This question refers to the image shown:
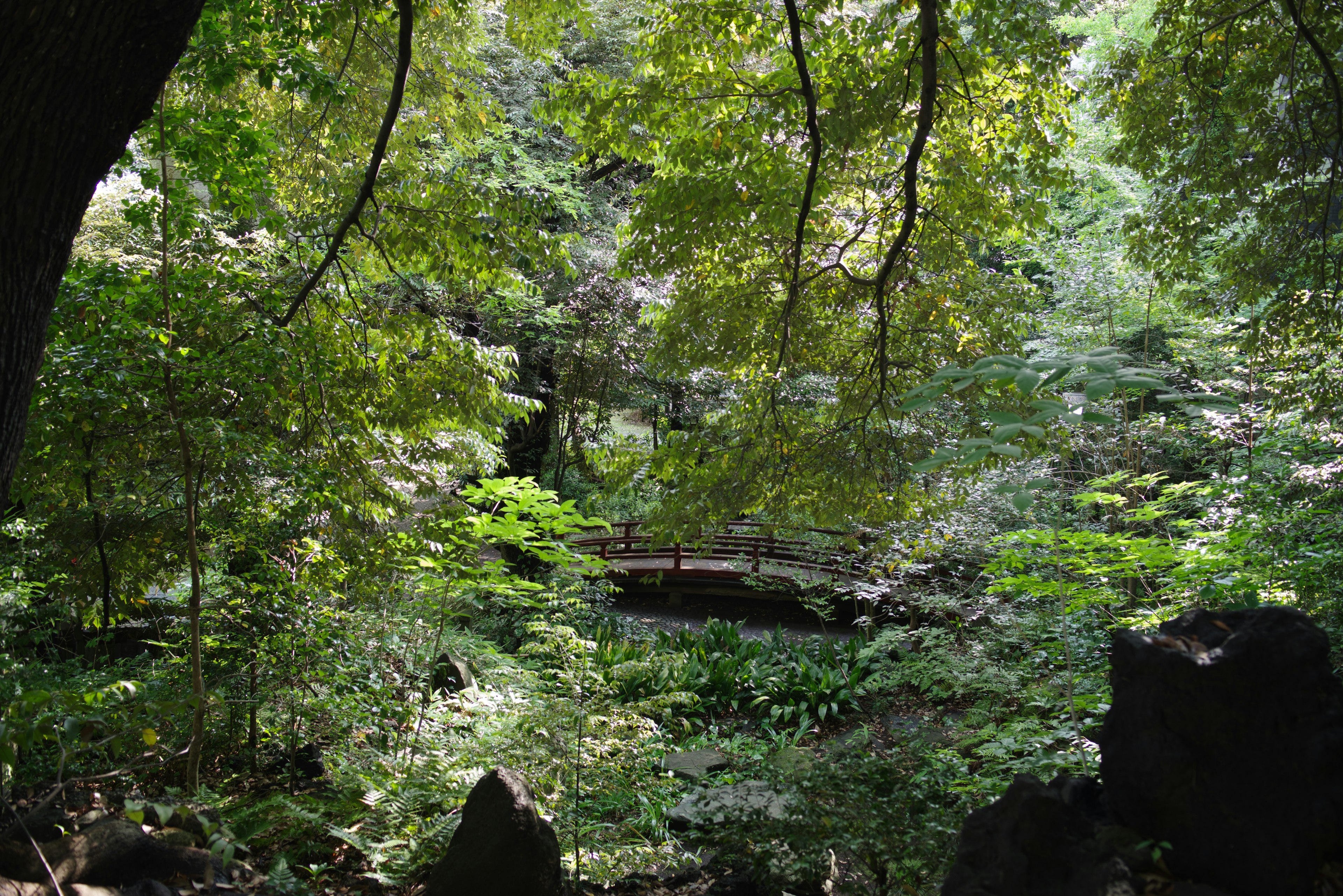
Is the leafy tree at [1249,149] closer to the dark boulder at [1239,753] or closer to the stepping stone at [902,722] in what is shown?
the dark boulder at [1239,753]

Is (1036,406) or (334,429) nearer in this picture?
(1036,406)

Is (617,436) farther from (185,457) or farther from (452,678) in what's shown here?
(185,457)

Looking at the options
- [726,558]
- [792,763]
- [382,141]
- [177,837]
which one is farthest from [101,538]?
[726,558]

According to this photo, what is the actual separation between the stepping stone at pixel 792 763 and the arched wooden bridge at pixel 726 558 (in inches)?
206

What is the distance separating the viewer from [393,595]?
648 centimetres

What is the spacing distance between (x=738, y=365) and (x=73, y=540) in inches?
162

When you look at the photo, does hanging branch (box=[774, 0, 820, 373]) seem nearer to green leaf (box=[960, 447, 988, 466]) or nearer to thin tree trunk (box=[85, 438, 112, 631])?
green leaf (box=[960, 447, 988, 466])

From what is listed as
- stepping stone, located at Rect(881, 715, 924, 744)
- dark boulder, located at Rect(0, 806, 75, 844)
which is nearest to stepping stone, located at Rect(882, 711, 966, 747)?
stepping stone, located at Rect(881, 715, 924, 744)

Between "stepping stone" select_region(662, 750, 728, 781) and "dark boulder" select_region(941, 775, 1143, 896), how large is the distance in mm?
4799

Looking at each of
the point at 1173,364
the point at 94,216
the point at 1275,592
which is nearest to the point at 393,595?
the point at 1275,592

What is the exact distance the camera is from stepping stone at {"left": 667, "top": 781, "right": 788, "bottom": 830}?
14.4 ft

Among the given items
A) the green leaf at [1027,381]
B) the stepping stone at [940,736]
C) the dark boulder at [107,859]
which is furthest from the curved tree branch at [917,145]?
the dark boulder at [107,859]

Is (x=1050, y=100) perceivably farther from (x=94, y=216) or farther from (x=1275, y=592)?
(x=94, y=216)

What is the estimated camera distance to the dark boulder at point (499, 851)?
3598mm
